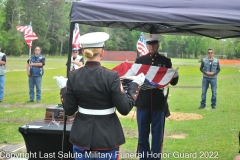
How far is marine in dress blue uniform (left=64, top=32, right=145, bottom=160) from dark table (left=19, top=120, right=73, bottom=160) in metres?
1.16

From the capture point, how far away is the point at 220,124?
9.02 metres

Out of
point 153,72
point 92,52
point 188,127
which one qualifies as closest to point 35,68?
point 188,127

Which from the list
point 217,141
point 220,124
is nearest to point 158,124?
point 217,141

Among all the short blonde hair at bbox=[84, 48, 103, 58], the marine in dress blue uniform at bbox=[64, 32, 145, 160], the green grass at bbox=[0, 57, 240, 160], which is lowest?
the green grass at bbox=[0, 57, 240, 160]

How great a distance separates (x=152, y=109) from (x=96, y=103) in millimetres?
1856

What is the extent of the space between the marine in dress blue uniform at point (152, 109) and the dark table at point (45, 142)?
107 centimetres

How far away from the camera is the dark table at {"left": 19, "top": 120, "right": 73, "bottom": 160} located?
4699 millimetres

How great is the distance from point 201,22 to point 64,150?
7.53 ft

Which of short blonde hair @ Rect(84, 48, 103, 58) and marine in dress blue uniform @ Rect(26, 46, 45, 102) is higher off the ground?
short blonde hair @ Rect(84, 48, 103, 58)

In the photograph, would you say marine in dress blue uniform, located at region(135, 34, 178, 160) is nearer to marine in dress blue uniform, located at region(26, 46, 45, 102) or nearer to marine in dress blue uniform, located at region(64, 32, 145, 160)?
marine in dress blue uniform, located at region(64, 32, 145, 160)

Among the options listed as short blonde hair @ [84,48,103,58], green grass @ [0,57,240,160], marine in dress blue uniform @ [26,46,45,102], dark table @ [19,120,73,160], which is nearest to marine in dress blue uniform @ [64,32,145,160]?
short blonde hair @ [84,48,103,58]

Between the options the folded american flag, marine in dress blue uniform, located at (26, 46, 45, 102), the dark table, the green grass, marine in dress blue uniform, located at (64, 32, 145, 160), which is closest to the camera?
marine in dress blue uniform, located at (64, 32, 145, 160)

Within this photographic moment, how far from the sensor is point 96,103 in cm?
345

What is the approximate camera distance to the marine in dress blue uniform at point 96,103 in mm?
3406
